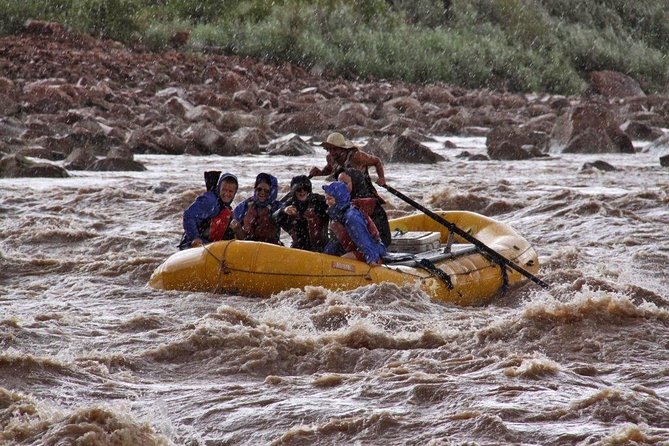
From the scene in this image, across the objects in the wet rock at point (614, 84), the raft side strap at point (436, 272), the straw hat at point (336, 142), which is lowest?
the wet rock at point (614, 84)

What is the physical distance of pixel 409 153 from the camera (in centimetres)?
1675

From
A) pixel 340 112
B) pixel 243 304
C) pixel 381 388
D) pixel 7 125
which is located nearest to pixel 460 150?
pixel 340 112

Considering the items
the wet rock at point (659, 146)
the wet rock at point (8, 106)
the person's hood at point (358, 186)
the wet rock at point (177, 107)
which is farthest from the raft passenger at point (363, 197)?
the wet rock at point (177, 107)

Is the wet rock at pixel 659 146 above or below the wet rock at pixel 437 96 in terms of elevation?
above

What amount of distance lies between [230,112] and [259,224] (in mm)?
13438

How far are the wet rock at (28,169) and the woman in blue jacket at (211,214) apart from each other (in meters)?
6.46

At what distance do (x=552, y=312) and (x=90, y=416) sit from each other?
297 cm

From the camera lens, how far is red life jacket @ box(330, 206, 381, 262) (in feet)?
25.7

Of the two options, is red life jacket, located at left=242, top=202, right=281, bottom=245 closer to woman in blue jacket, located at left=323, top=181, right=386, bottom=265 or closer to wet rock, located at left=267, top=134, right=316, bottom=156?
woman in blue jacket, located at left=323, top=181, right=386, bottom=265

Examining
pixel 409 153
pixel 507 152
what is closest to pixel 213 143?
pixel 409 153

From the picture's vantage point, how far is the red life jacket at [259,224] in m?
8.16

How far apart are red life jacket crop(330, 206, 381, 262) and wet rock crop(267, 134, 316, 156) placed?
9978 mm

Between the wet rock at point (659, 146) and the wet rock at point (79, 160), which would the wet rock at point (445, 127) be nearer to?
the wet rock at point (659, 146)

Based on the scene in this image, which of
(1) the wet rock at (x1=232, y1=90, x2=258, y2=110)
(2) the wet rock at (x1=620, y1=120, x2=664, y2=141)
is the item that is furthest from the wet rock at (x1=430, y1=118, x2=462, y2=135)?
(1) the wet rock at (x1=232, y1=90, x2=258, y2=110)
